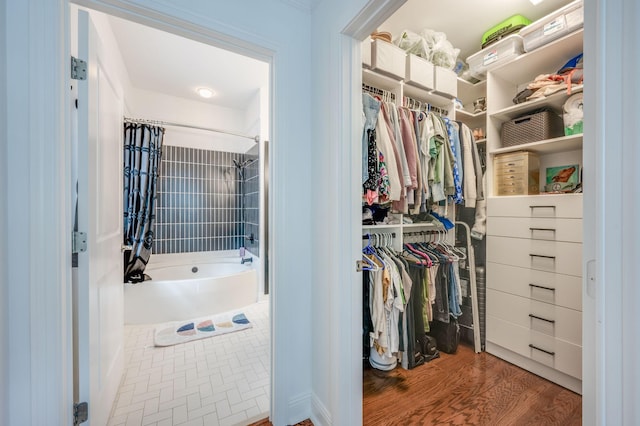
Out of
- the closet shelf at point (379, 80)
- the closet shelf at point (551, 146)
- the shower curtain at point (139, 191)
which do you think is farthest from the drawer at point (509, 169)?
the shower curtain at point (139, 191)

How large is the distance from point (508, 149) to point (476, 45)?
1.08 meters

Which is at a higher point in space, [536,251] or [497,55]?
[497,55]

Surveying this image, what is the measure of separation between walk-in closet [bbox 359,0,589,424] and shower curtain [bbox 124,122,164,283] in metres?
2.41

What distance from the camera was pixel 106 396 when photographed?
53.0 inches

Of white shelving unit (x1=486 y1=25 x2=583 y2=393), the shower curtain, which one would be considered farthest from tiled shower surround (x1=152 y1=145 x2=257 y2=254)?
white shelving unit (x1=486 y1=25 x2=583 y2=393)

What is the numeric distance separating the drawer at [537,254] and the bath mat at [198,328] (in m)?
2.32

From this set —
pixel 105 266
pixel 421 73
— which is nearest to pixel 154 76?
pixel 105 266

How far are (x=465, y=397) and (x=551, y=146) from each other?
5.90 ft

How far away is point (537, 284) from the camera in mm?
1789

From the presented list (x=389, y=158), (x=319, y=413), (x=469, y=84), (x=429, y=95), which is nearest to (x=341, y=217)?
(x=389, y=158)

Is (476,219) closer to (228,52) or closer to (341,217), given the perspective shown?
(341,217)

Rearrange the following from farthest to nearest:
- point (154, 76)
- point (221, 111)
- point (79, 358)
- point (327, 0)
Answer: point (221, 111), point (154, 76), point (327, 0), point (79, 358)

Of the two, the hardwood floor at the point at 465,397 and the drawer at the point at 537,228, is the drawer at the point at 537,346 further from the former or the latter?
the drawer at the point at 537,228
